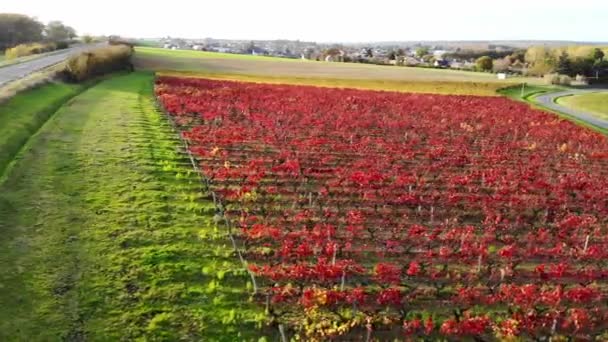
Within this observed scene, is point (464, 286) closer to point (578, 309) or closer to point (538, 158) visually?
point (578, 309)

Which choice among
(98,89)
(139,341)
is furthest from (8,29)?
(139,341)

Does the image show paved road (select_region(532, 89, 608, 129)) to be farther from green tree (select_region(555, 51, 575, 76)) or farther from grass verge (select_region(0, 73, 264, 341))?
green tree (select_region(555, 51, 575, 76))

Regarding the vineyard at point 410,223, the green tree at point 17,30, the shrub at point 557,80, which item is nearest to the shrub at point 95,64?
the vineyard at point 410,223

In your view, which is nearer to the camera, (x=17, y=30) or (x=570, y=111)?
(x=570, y=111)

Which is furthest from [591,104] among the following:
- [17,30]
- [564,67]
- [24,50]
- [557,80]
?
[17,30]

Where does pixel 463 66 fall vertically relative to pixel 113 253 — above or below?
above

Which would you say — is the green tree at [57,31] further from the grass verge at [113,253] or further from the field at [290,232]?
the grass verge at [113,253]

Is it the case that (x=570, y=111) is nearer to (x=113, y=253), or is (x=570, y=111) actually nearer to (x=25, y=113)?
(x=25, y=113)

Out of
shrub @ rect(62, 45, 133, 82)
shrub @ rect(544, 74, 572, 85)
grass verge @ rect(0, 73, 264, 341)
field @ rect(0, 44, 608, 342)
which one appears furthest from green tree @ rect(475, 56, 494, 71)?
grass verge @ rect(0, 73, 264, 341)
